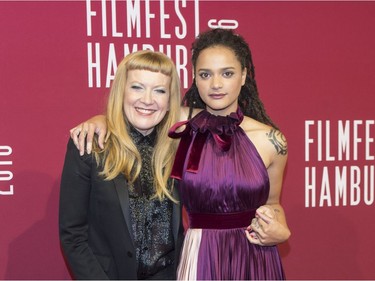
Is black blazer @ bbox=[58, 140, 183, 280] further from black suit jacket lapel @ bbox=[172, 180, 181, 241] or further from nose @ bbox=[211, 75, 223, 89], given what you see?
nose @ bbox=[211, 75, 223, 89]

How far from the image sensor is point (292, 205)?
8.18 ft

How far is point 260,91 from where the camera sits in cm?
240

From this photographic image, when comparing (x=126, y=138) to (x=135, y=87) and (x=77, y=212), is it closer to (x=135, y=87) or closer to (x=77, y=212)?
(x=135, y=87)

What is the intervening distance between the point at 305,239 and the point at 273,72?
93 cm

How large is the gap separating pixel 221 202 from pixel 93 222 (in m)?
0.44

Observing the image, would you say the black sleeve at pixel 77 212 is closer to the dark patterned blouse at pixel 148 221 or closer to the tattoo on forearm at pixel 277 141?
the dark patterned blouse at pixel 148 221

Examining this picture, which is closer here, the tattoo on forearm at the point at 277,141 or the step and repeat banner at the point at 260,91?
the tattoo on forearm at the point at 277,141

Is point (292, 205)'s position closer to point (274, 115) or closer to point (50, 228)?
point (274, 115)

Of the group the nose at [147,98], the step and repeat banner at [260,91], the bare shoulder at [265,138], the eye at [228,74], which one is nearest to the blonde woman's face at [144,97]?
the nose at [147,98]

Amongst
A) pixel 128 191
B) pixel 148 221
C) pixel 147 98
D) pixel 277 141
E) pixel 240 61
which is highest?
pixel 240 61

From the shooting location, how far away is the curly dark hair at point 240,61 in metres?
1.72

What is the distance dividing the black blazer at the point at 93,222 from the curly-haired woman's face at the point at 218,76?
17.1 inches

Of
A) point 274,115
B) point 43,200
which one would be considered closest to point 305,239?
point 274,115

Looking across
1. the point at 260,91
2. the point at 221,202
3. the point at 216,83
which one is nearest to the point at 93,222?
the point at 221,202
